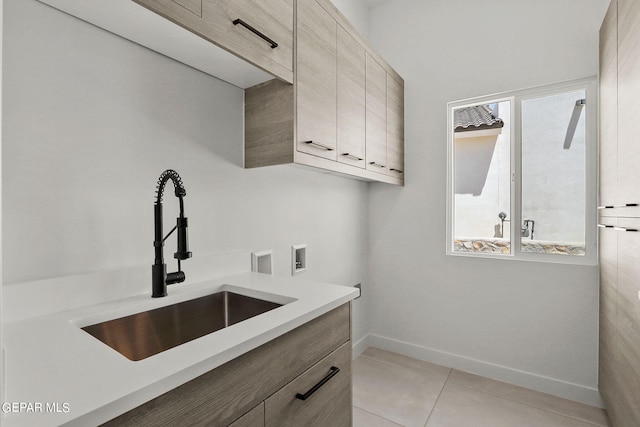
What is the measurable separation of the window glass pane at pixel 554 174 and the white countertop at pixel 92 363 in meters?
1.83

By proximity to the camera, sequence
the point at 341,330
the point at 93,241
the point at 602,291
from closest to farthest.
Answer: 1. the point at 93,241
2. the point at 341,330
3. the point at 602,291

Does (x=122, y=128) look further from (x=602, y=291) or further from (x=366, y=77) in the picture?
(x=602, y=291)

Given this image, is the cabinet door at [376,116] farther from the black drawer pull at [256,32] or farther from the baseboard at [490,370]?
the baseboard at [490,370]

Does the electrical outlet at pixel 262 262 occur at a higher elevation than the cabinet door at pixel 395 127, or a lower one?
lower

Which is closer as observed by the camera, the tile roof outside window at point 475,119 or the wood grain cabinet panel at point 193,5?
the wood grain cabinet panel at point 193,5

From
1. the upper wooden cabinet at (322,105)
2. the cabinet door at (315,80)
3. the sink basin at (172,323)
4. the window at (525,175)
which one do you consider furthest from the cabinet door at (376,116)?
the sink basin at (172,323)

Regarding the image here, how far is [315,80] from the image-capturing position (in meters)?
1.54

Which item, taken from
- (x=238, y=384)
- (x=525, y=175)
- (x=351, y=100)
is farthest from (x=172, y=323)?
(x=525, y=175)

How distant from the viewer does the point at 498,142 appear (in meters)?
2.40

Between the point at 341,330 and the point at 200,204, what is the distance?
788mm

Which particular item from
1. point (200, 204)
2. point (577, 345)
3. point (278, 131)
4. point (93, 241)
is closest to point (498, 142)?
point (577, 345)

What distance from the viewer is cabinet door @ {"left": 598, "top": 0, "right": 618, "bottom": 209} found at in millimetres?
1569

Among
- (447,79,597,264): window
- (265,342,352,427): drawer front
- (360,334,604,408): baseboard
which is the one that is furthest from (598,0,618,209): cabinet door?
(265,342,352,427): drawer front

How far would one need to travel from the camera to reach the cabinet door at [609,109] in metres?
1.57
